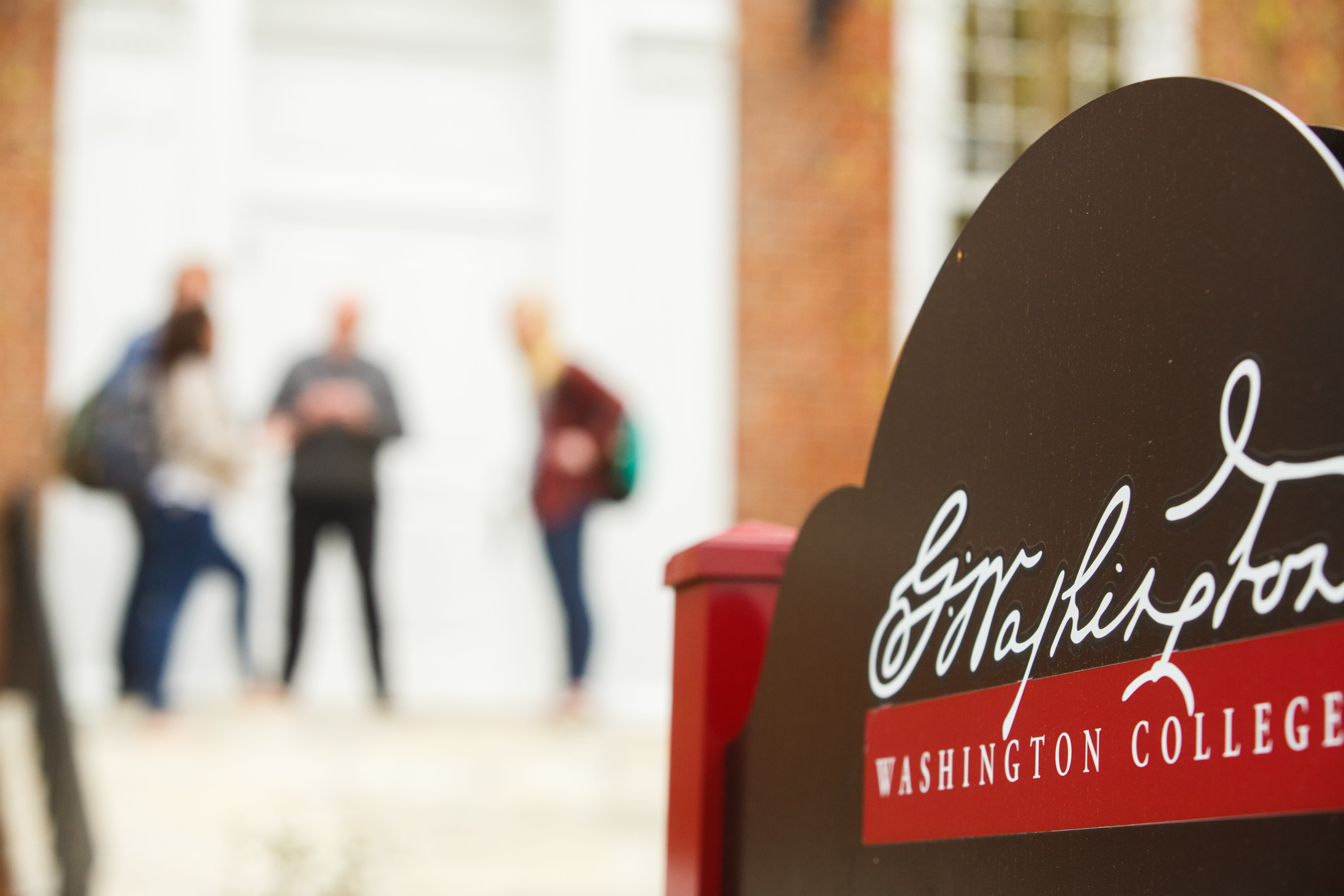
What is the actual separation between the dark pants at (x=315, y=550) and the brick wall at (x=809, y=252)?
2.21m

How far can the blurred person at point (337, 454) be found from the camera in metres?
6.46

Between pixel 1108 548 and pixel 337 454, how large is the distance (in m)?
5.49

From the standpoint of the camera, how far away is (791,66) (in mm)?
8398

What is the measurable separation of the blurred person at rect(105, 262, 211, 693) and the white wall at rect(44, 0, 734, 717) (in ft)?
3.80

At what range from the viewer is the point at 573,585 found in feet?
21.4

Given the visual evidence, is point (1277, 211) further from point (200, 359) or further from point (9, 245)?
point (9, 245)

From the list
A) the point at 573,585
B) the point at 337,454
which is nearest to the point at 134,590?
the point at 337,454

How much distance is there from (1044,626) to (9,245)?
23.5ft

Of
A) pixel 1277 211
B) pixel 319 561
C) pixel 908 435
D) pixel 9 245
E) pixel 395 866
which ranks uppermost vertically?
pixel 9 245

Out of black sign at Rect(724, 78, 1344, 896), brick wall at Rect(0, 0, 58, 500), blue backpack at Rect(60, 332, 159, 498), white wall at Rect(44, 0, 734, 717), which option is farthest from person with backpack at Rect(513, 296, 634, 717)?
black sign at Rect(724, 78, 1344, 896)

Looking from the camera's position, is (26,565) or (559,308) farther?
(559,308)

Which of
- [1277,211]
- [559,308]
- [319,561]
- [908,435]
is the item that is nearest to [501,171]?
[559,308]

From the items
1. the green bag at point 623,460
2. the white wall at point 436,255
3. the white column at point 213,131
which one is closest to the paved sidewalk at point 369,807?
the green bag at point 623,460
